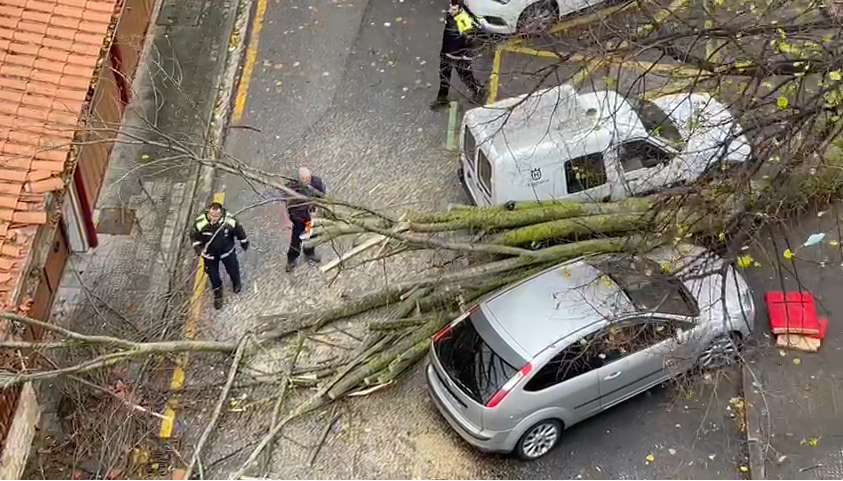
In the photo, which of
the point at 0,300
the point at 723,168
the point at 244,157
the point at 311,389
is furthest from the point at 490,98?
the point at 0,300

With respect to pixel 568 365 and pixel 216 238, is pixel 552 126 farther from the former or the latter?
pixel 216 238

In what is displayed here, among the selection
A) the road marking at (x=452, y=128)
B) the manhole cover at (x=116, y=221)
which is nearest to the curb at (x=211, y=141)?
the manhole cover at (x=116, y=221)

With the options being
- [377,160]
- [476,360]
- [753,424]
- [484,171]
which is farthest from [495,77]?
→ [753,424]

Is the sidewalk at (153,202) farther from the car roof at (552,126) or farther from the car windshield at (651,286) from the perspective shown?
the car windshield at (651,286)

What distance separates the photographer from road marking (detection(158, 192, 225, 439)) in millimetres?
12289

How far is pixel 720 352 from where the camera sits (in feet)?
40.4

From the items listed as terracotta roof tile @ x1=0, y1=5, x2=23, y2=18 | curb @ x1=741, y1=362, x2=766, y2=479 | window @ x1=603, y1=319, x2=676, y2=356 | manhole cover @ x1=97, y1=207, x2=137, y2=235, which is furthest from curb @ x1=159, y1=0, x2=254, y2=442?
curb @ x1=741, y1=362, x2=766, y2=479

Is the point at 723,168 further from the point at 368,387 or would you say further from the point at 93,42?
the point at 93,42

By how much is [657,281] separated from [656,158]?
2.19 meters

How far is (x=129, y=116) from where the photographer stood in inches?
627

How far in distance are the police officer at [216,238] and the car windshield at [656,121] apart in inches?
204

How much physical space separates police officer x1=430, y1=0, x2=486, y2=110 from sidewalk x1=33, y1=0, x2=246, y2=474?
3.43m

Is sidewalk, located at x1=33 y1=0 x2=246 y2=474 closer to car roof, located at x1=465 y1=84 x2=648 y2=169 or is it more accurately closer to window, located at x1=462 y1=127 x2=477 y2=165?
window, located at x1=462 y1=127 x2=477 y2=165

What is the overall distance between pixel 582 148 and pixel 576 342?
9.83 ft
